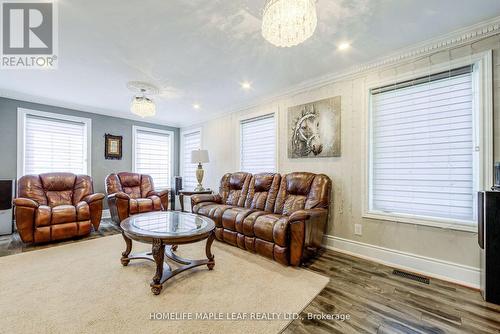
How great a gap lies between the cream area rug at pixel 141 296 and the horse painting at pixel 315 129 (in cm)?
166

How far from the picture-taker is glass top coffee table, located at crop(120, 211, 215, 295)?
6.32 ft

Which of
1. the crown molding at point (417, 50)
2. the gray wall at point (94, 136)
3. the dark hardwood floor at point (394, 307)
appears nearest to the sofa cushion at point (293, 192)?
the dark hardwood floor at point (394, 307)

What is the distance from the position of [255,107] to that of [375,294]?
3.36 m

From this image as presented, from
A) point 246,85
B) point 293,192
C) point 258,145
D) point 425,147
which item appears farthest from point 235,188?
point 425,147

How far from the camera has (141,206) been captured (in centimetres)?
398

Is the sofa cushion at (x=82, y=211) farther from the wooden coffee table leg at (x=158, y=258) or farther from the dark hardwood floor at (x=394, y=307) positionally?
the dark hardwood floor at (x=394, y=307)

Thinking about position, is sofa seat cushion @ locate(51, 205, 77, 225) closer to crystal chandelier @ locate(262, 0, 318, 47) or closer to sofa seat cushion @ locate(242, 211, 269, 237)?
sofa seat cushion @ locate(242, 211, 269, 237)

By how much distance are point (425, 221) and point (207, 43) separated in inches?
120

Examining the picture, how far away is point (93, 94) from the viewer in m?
3.78

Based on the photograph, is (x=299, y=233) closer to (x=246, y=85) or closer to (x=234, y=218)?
(x=234, y=218)

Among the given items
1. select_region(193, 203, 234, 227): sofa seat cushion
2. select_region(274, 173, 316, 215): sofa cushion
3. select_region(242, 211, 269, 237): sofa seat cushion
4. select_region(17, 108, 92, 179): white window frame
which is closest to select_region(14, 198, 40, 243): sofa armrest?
select_region(17, 108, 92, 179): white window frame

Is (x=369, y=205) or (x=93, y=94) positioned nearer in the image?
(x=369, y=205)

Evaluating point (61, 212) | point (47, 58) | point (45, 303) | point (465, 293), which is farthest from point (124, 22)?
point (465, 293)

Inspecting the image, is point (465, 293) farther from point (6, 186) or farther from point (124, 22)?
point (6, 186)
